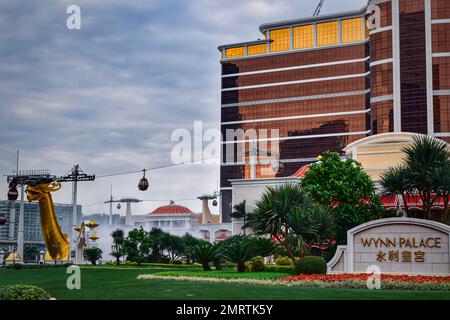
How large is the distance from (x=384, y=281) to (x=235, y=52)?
106 meters

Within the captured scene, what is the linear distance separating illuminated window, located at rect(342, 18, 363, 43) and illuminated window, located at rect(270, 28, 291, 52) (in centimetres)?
1106

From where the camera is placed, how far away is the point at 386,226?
3016 cm

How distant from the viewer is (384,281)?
26016 millimetres

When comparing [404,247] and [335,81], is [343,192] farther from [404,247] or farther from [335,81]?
[335,81]

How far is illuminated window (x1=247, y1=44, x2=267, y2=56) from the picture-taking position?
125 meters

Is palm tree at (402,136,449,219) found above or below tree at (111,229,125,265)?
above

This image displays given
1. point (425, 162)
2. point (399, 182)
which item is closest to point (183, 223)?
point (399, 182)

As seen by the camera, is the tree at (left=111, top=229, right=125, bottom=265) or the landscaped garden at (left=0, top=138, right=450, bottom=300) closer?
the landscaped garden at (left=0, top=138, right=450, bottom=300)

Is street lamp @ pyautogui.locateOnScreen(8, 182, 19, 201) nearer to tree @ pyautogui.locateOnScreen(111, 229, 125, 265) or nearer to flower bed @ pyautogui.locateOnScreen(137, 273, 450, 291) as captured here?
tree @ pyautogui.locateOnScreen(111, 229, 125, 265)

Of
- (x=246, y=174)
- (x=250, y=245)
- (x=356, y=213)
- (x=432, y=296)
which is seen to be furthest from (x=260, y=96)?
(x=432, y=296)

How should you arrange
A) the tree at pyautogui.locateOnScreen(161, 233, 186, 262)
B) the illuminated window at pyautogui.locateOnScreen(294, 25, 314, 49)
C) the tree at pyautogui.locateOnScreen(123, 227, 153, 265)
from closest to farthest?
the tree at pyautogui.locateOnScreen(123, 227, 153, 265) → the tree at pyautogui.locateOnScreen(161, 233, 186, 262) → the illuminated window at pyautogui.locateOnScreen(294, 25, 314, 49)

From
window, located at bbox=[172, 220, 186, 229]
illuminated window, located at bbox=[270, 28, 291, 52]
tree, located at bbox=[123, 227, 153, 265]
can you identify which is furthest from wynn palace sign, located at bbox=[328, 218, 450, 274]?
illuminated window, located at bbox=[270, 28, 291, 52]

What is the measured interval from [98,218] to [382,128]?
8228cm
